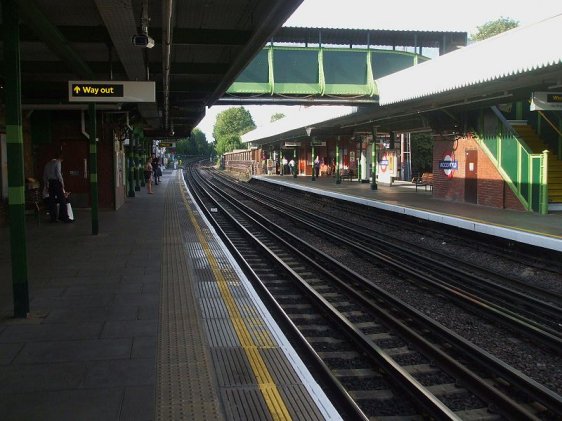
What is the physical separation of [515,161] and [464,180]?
299cm

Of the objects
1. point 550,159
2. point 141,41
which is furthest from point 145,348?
point 550,159

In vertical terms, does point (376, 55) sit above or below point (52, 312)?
above

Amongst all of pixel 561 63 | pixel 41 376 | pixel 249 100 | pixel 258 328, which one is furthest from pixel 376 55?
pixel 41 376

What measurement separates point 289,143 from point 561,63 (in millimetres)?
35962

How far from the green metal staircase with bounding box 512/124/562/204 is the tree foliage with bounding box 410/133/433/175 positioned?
2419 centimetres

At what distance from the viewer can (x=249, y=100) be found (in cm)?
2092

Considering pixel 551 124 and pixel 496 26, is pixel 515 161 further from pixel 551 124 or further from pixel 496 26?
pixel 496 26

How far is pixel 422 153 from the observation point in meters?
42.3

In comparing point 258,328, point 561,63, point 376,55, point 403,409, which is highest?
point 376,55

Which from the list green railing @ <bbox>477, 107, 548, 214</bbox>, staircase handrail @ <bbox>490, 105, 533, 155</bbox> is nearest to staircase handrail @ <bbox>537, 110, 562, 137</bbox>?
staircase handrail @ <bbox>490, 105, 533, 155</bbox>

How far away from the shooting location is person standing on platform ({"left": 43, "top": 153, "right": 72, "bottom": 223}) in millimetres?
13125

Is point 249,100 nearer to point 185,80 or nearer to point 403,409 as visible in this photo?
point 185,80

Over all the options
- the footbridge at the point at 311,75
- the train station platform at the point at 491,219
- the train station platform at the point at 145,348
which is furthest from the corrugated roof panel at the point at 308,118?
the train station platform at the point at 145,348

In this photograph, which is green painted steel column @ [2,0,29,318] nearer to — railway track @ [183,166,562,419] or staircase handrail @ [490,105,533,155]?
railway track @ [183,166,562,419]
